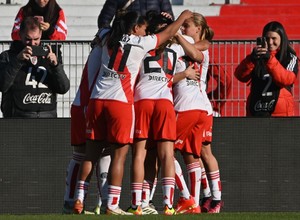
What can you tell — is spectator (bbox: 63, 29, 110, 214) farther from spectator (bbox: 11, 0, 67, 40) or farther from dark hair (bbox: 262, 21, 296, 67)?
spectator (bbox: 11, 0, 67, 40)

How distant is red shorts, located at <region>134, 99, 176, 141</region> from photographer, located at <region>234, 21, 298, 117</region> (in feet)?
7.84

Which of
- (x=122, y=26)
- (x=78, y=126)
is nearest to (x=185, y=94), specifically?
(x=78, y=126)

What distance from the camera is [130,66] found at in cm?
1381

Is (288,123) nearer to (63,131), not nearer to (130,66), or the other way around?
(63,131)

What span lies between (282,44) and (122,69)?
3.36m

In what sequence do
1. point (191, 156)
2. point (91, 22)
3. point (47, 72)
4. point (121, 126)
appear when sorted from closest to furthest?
point (121, 126) → point (191, 156) → point (47, 72) → point (91, 22)

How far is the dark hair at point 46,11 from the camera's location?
58.1ft

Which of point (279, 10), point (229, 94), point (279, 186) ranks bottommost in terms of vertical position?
point (279, 186)

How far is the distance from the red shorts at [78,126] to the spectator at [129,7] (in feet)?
10.9

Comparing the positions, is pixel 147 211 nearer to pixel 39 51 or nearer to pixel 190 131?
pixel 190 131

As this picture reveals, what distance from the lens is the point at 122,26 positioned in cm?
1387

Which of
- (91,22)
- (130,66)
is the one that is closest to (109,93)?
(130,66)

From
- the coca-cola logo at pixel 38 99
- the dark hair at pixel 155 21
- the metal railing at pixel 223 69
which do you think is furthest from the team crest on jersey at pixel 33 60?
the dark hair at pixel 155 21

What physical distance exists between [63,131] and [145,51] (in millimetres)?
3603
